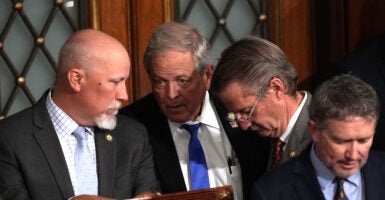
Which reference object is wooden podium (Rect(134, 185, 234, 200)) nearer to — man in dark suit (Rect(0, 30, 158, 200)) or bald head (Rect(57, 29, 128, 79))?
man in dark suit (Rect(0, 30, 158, 200))

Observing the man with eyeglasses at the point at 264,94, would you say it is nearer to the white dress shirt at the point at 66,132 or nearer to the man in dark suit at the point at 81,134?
the man in dark suit at the point at 81,134

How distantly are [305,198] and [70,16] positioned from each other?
1635mm

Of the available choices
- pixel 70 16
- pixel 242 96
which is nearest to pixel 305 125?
pixel 242 96

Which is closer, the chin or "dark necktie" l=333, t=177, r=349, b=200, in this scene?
"dark necktie" l=333, t=177, r=349, b=200

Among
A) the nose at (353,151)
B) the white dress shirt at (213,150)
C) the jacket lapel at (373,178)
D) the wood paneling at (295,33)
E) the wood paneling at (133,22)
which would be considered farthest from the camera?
the wood paneling at (295,33)

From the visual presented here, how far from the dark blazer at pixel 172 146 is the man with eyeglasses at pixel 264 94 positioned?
0.27m

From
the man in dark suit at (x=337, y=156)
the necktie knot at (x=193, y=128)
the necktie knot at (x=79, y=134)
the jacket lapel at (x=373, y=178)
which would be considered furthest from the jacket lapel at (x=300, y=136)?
the necktie knot at (x=79, y=134)

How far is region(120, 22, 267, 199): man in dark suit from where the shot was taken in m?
4.08

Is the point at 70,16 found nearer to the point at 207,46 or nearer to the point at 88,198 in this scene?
the point at 207,46

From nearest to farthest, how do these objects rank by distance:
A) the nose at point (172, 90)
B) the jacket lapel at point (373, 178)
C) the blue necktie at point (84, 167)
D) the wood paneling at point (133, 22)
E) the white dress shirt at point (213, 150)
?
the jacket lapel at point (373, 178) < the blue necktie at point (84, 167) < the nose at point (172, 90) < the white dress shirt at point (213, 150) < the wood paneling at point (133, 22)

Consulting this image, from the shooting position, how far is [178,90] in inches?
160

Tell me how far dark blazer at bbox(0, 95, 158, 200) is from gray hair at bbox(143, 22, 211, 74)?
36 cm

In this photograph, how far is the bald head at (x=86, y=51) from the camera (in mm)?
3814

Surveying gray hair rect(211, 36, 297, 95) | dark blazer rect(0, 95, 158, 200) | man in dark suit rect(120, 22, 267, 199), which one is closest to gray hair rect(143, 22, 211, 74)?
man in dark suit rect(120, 22, 267, 199)
